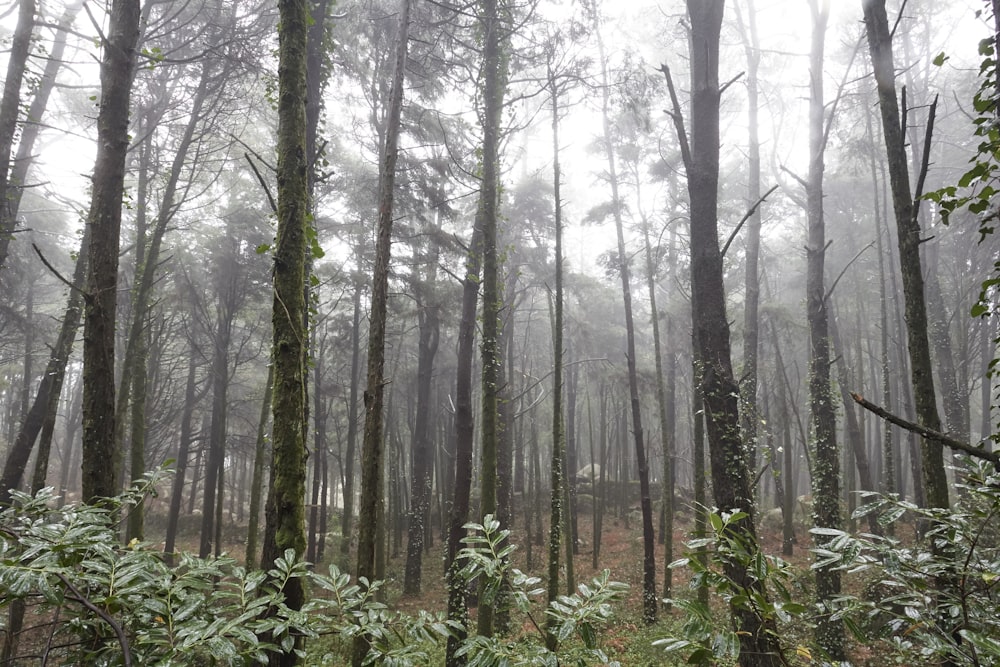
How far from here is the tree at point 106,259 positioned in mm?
3771

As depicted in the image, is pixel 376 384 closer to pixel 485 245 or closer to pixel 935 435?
pixel 485 245

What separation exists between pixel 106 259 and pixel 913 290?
6.19m

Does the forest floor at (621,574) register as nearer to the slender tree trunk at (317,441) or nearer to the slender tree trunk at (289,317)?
the slender tree trunk at (317,441)

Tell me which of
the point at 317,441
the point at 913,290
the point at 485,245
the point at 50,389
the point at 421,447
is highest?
the point at 485,245

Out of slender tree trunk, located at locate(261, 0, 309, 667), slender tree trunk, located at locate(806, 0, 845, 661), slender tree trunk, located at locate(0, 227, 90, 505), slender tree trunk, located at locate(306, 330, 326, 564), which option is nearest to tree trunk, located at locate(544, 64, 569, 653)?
slender tree trunk, located at locate(806, 0, 845, 661)

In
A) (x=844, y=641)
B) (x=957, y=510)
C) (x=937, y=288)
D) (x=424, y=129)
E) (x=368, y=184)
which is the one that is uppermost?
(x=424, y=129)

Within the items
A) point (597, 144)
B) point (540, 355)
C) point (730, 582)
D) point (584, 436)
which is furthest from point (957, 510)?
point (584, 436)

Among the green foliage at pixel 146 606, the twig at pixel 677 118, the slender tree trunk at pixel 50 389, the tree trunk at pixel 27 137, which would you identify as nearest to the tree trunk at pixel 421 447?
the slender tree trunk at pixel 50 389

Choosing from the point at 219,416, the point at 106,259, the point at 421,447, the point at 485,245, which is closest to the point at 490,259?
the point at 485,245

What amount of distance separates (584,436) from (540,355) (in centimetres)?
1064

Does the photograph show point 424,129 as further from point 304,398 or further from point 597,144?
point 304,398

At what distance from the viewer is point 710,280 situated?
466cm

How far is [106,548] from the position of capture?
1.57m

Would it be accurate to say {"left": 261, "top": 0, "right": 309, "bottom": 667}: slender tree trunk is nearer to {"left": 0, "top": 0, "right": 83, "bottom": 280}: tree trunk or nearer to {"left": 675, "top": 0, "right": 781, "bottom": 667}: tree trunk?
{"left": 675, "top": 0, "right": 781, "bottom": 667}: tree trunk
